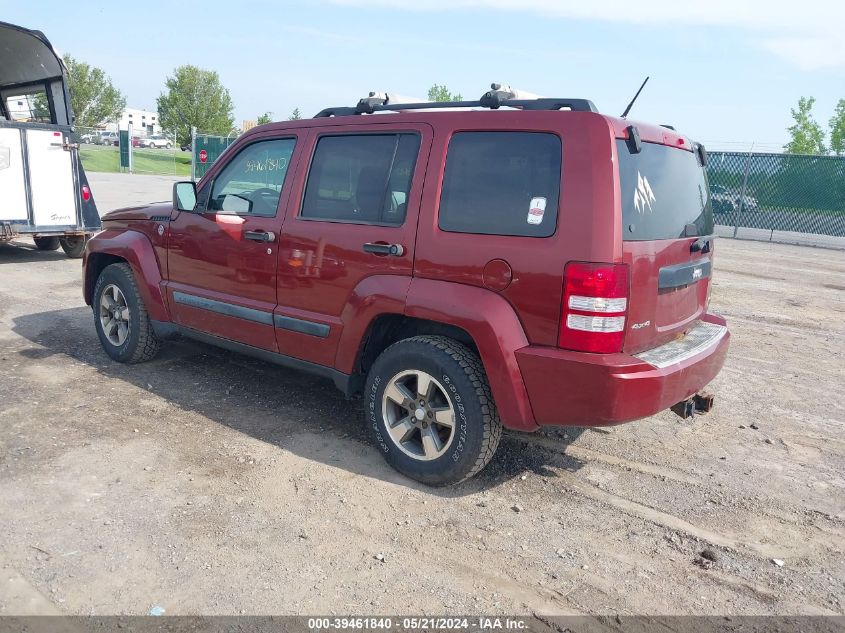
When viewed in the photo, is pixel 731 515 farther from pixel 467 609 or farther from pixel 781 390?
pixel 781 390

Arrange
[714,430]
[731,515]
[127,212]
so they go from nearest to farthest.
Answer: [731,515], [714,430], [127,212]

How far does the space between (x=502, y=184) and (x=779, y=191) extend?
1956 centimetres

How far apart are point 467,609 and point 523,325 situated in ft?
4.33

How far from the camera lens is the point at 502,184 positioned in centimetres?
345

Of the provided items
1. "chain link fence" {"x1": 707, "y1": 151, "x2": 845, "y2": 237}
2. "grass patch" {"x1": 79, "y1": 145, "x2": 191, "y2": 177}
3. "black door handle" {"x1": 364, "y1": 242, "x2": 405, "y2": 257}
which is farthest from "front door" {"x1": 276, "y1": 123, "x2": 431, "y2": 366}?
"grass patch" {"x1": 79, "y1": 145, "x2": 191, "y2": 177}

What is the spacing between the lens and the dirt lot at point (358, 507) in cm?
283

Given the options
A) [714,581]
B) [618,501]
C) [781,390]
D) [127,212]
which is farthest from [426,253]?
[781,390]

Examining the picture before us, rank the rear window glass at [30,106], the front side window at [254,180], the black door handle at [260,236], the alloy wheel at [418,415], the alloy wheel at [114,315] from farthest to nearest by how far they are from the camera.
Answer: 1. the rear window glass at [30,106]
2. the alloy wheel at [114,315]
3. the front side window at [254,180]
4. the black door handle at [260,236]
5. the alloy wheel at [418,415]

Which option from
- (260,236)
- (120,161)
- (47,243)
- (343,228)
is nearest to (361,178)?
(343,228)

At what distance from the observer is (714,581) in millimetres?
2992

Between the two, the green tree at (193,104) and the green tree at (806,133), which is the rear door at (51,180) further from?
the green tree at (193,104)

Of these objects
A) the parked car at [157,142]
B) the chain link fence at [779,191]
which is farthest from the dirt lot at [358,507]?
the parked car at [157,142]

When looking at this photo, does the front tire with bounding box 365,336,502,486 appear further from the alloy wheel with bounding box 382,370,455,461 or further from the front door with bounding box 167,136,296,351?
the front door with bounding box 167,136,296,351

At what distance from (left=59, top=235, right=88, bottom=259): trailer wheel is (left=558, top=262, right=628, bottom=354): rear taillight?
947 cm
